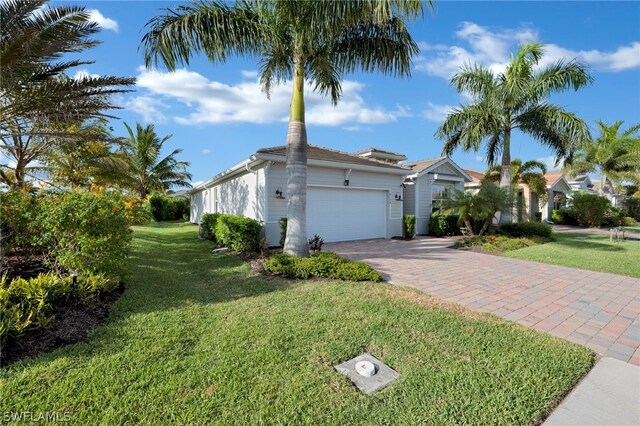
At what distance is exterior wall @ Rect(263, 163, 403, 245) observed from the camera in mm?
10523

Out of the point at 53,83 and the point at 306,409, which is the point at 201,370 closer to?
the point at 306,409

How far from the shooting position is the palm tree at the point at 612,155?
22938 millimetres

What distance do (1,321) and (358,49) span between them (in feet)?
28.4

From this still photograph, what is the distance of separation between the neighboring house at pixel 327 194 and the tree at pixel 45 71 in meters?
4.56

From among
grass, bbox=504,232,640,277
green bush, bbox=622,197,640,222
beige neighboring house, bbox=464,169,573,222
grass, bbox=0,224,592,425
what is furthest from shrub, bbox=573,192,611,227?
grass, bbox=0,224,592,425

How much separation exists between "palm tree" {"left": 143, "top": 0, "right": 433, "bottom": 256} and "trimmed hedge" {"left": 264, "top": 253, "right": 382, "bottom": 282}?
763 millimetres

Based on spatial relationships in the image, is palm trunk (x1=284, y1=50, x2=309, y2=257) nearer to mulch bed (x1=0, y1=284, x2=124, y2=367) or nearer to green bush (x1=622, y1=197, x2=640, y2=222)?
mulch bed (x1=0, y1=284, x2=124, y2=367)

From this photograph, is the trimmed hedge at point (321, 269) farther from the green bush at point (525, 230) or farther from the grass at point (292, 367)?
the green bush at point (525, 230)

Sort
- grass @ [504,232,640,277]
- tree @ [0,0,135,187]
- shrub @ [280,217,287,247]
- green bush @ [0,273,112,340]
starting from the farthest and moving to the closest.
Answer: shrub @ [280,217,287,247], grass @ [504,232,640,277], tree @ [0,0,135,187], green bush @ [0,273,112,340]

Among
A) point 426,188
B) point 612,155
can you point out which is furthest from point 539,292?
point 612,155

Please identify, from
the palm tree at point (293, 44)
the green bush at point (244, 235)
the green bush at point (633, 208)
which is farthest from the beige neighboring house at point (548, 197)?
the green bush at point (244, 235)

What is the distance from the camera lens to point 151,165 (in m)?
28.5

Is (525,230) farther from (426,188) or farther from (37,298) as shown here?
(37,298)

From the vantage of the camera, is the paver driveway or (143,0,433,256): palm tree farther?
(143,0,433,256): palm tree
